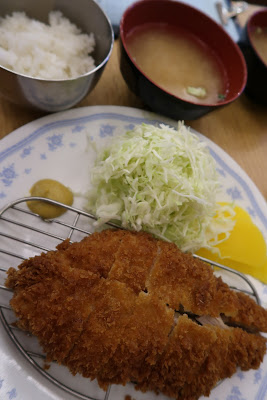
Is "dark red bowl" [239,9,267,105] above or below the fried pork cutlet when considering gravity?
above

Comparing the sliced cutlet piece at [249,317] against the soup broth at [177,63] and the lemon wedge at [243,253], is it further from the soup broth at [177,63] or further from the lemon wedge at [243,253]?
the soup broth at [177,63]

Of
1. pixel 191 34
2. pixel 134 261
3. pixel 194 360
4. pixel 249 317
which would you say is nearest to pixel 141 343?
pixel 194 360

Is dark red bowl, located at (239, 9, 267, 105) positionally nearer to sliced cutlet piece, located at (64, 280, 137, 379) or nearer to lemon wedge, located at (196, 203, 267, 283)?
lemon wedge, located at (196, 203, 267, 283)

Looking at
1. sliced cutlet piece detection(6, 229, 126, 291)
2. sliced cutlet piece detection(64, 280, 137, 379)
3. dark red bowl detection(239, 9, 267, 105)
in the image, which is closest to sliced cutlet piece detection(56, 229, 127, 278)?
sliced cutlet piece detection(6, 229, 126, 291)

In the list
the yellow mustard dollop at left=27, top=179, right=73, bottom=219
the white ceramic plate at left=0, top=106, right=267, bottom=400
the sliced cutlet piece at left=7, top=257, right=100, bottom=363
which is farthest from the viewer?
the yellow mustard dollop at left=27, top=179, right=73, bottom=219

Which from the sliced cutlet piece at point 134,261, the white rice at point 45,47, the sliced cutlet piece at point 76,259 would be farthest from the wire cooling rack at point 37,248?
the white rice at point 45,47

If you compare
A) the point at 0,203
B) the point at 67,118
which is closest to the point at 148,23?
the point at 67,118

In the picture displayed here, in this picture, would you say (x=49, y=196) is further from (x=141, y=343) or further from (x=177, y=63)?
(x=177, y=63)
